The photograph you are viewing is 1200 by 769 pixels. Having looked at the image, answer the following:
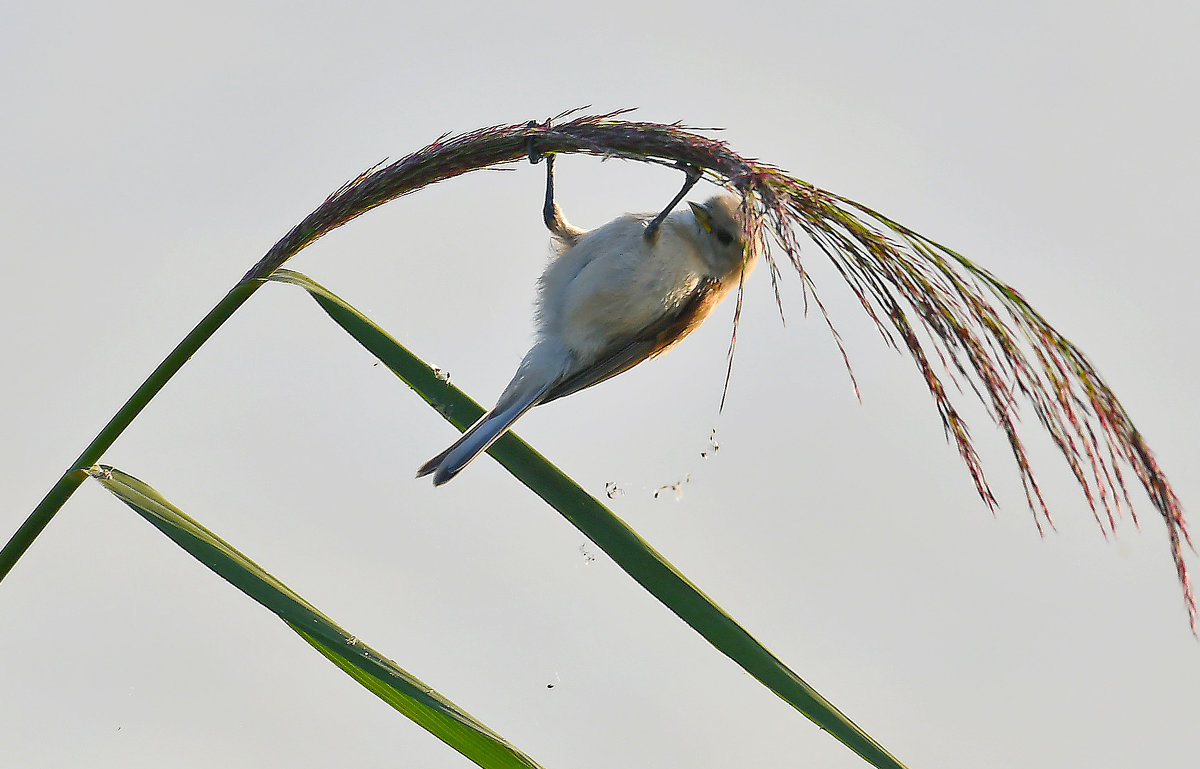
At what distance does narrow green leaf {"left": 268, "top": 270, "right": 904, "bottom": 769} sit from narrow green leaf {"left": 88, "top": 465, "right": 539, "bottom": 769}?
35cm

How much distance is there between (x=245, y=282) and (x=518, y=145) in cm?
52

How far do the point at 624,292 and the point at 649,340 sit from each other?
20 centimetres

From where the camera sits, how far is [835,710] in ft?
5.17

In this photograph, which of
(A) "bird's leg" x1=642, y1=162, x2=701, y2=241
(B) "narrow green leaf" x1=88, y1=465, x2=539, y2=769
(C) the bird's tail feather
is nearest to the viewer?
(B) "narrow green leaf" x1=88, y1=465, x2=539, y2=769

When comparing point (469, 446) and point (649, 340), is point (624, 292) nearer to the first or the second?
point (649, 340)

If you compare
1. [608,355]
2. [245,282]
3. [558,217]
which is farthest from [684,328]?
[245,282]

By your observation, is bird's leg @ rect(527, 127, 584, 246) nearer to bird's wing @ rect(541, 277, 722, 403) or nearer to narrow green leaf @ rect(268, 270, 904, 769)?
bird's wing @ rect(541, 277, 722, 403)

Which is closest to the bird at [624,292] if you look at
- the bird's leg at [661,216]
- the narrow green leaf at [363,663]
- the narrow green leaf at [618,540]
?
the bird's leg at [661,216]

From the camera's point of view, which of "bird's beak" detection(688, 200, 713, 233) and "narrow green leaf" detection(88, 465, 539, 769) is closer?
"narrow green leaf" detection(88, 465, 539, 769)

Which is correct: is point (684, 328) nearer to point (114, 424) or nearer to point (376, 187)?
point (376, 187)

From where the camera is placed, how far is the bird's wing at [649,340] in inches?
102

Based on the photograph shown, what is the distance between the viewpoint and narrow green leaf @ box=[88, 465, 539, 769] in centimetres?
149

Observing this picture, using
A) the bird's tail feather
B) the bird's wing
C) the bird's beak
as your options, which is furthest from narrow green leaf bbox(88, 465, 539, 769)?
the bird's beak

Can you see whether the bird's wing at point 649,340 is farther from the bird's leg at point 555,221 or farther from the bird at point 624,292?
the bird's leg at point 555,221
